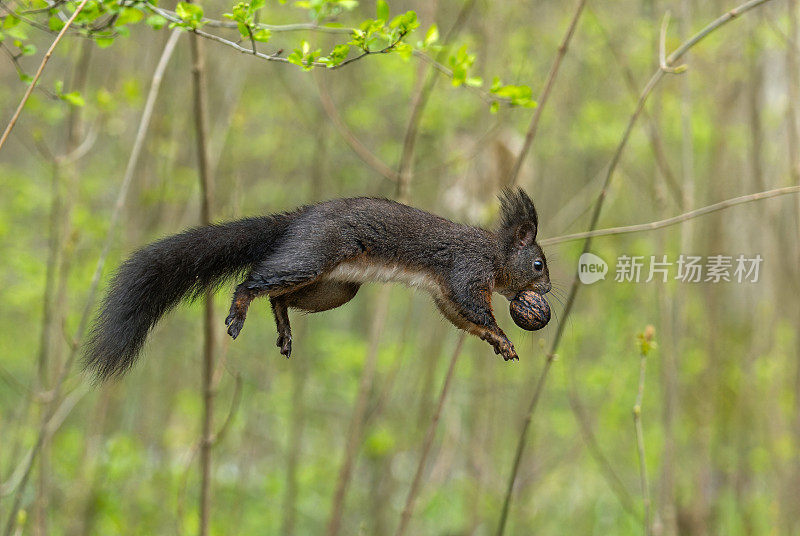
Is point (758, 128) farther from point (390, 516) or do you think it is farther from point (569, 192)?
point (390, 516)

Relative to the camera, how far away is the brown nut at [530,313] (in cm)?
201

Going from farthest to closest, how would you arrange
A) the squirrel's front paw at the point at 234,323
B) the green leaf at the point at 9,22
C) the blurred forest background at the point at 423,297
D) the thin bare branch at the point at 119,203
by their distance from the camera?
the blurred forest background at the point at 423,297
the thin bare branch at the point at 119,203
the green leaf at the point at 9,22
the squirrel's front paw at the point at 234,323

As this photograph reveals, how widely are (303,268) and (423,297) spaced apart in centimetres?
281

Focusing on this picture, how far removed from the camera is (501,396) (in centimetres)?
771

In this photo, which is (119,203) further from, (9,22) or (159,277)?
(159,277)

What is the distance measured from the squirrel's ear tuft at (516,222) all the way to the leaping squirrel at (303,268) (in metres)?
0.01

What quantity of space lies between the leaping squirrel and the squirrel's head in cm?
2

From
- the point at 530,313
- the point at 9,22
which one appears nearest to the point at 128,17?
the point at 9,22

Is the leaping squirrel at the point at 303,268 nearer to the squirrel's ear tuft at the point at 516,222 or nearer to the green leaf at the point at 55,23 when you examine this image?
the squirrel's ear tuft at the point at 516,222

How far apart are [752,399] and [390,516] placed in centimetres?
365

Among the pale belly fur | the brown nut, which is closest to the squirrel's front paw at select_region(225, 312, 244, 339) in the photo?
the pale belly fur

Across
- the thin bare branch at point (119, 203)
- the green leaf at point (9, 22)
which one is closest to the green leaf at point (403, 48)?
the thin bare branch at point (119, 203)

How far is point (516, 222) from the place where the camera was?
2.40 metres

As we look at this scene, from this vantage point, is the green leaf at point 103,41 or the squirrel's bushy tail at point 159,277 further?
the green leaf at point 103,41
